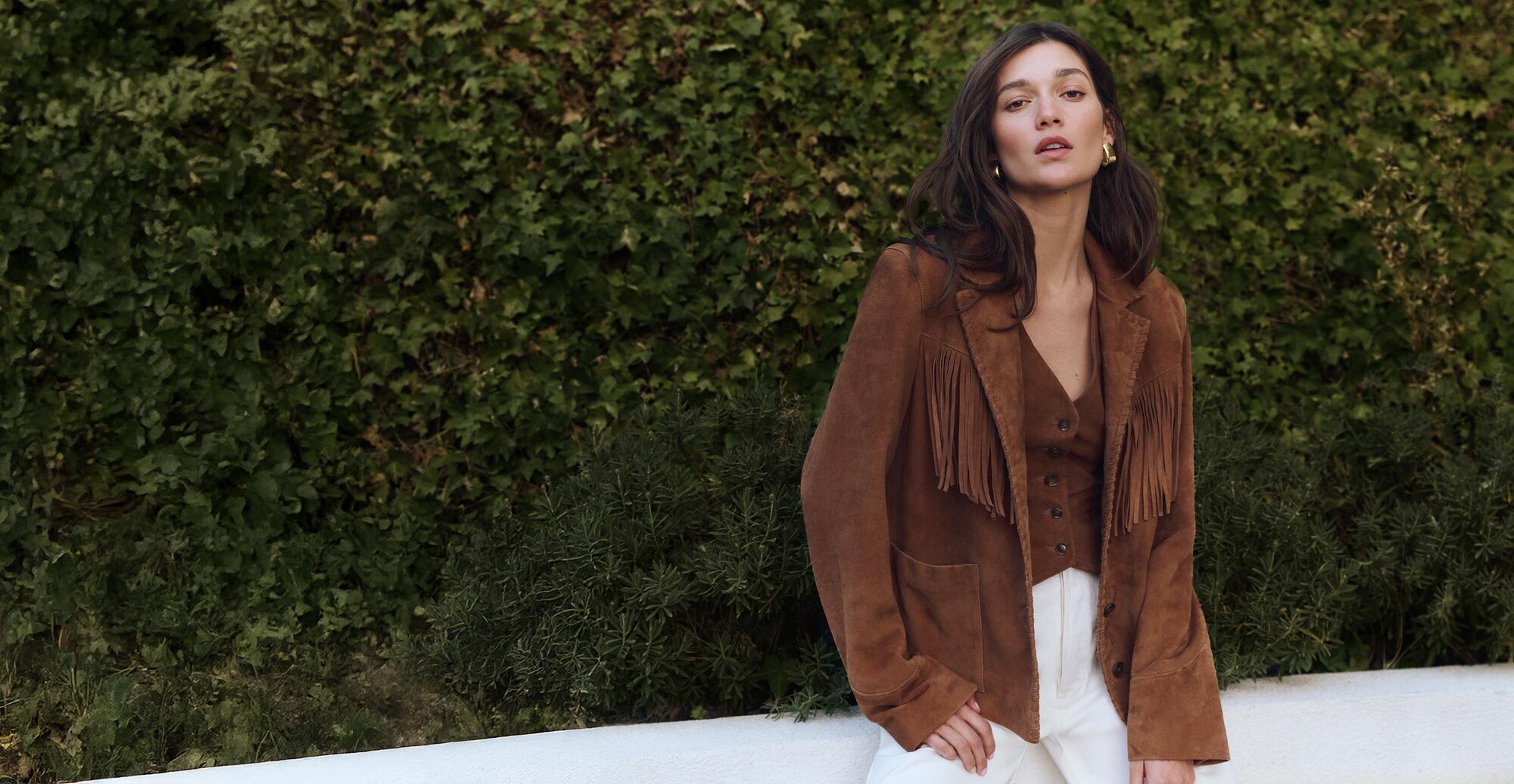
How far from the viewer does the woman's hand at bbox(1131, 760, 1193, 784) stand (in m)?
2.14

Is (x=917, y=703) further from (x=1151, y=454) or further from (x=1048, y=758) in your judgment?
(x=1151, y=454)

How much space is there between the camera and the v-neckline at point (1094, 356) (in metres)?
2.18

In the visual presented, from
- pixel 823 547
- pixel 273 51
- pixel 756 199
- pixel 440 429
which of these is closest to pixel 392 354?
pixel 440 429

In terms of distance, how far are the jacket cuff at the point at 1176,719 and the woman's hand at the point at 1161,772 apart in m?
0.01

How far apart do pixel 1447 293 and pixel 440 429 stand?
3124mm

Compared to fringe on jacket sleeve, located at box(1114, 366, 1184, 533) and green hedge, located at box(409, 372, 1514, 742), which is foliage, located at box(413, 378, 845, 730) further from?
fringe on jacket sleeve, located at box(1114, 366, 1184, 533)

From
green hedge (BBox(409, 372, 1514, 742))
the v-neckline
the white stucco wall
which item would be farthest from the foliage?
the v-neckline

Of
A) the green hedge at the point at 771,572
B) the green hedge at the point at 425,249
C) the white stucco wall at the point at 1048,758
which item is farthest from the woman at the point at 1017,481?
the green hedge at the point at 425,249

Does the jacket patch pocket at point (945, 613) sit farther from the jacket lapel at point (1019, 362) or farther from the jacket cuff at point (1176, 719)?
the jacket cuff at point (1176, 719)

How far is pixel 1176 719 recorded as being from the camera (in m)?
2.15

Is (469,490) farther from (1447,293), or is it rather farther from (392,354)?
(1447,293)

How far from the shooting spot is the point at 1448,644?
336 cm

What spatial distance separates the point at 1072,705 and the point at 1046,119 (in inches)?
40.3

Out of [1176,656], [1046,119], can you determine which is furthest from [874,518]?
[1046,119]
